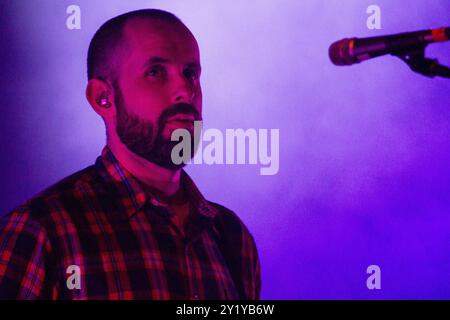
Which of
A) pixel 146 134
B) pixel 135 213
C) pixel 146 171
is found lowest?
pixel 135 213

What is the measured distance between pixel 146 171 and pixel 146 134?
13cm

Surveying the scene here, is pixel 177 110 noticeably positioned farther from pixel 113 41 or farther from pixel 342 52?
pixel 342 52

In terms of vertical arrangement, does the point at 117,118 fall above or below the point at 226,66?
below

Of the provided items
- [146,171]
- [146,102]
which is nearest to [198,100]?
[146,102]

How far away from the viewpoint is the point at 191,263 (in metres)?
2.20

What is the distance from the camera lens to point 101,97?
2.32 metres

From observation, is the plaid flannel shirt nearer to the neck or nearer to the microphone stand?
the neck

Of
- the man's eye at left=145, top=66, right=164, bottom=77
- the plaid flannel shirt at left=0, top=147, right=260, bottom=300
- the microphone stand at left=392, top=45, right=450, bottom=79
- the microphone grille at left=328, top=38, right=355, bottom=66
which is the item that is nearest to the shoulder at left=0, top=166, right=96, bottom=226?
the plaid flannel shirt at left=0, top=147, right=260, bottom=300

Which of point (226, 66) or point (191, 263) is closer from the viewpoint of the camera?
point (191, 263)

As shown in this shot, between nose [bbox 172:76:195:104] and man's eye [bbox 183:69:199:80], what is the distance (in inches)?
0.8

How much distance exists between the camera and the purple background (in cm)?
237
